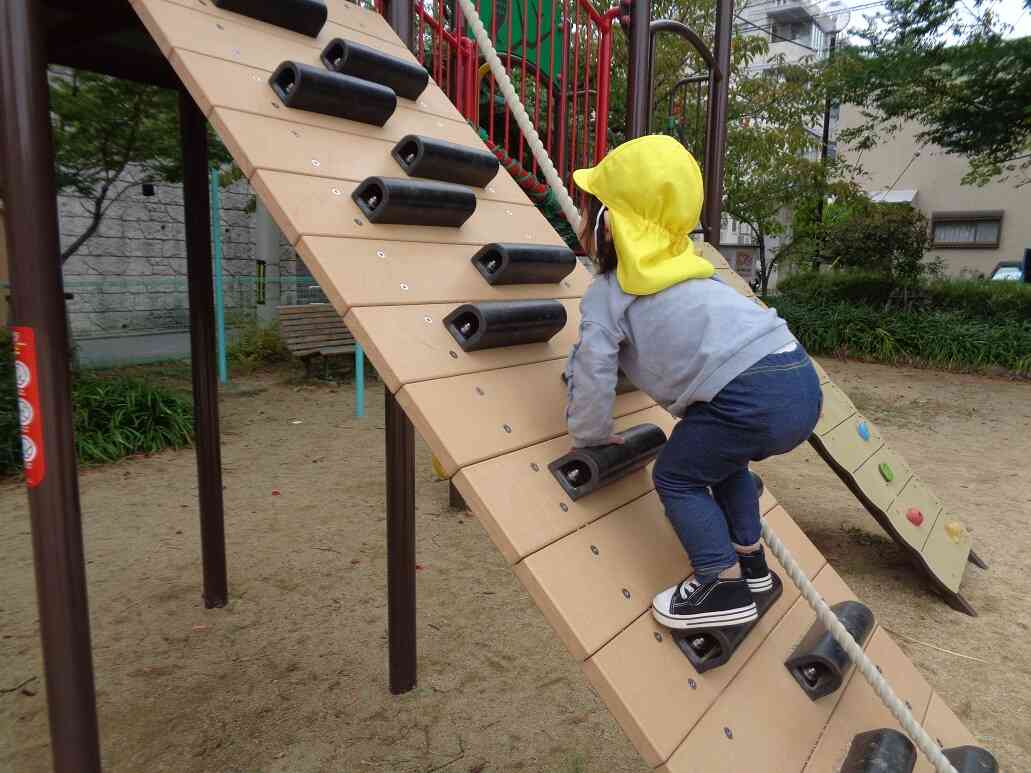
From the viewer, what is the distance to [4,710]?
2.61 m

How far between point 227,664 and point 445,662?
0.83 m

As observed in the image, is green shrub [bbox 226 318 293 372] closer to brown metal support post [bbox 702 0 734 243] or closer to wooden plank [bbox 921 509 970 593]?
brown metal support post [bbox 702 0 734 243]

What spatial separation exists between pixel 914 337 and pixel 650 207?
10643 mm

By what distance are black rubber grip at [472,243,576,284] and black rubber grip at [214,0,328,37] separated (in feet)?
2.88

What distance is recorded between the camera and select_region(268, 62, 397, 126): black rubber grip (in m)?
1.94

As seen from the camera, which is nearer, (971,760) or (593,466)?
(593,466)

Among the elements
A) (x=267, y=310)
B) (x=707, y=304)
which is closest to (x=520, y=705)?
(x=707, y=304)

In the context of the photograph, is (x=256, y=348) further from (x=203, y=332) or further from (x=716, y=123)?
(x=203, y=332)

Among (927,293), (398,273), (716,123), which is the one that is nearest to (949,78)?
(927,293)

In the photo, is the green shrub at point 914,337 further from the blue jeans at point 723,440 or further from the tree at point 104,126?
the blue jeans at point 723,440

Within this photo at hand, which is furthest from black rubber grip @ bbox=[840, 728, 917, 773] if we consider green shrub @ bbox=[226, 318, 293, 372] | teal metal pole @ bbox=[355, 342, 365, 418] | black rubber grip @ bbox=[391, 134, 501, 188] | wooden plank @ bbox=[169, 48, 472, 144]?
green shrub @ bbox=[226, 318, 293, 372]

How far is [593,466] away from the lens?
170 centimetres

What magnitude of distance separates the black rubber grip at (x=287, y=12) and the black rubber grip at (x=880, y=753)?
238cm

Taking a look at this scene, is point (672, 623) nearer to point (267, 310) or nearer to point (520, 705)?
point (520, 705)
